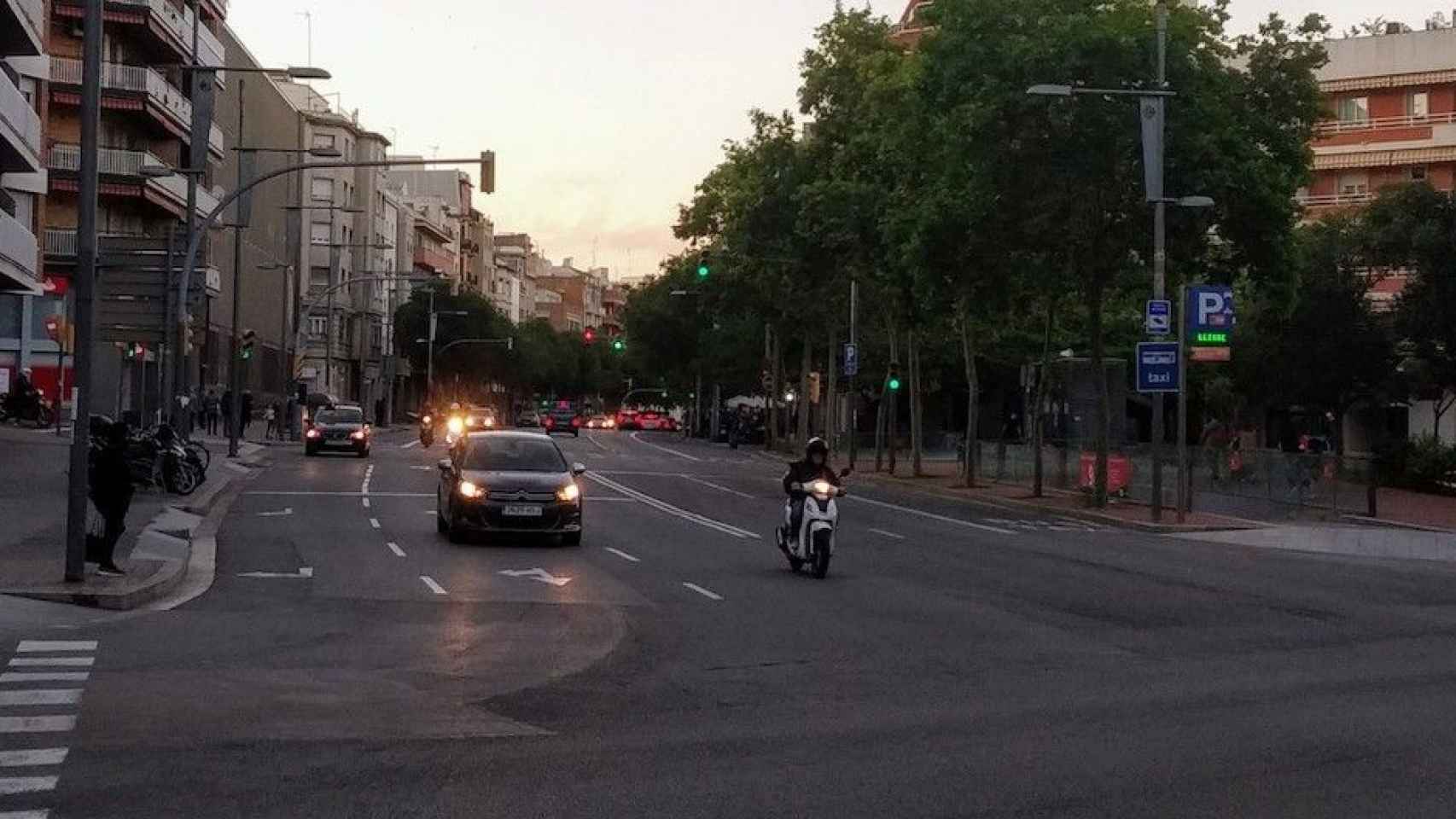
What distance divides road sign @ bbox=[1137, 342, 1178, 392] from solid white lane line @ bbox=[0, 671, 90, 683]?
88.4 ft

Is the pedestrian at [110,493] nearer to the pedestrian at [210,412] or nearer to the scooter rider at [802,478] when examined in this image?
the scooter rider at [802,478]

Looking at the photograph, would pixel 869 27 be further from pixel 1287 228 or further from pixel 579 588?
pixel 579 588

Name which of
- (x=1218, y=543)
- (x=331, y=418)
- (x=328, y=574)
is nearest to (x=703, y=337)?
(x=331, y=418)

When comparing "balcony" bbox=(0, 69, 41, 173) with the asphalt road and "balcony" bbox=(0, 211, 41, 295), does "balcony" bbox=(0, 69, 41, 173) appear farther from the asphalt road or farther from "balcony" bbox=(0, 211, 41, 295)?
the asphalt road

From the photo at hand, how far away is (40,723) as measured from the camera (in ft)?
36.7

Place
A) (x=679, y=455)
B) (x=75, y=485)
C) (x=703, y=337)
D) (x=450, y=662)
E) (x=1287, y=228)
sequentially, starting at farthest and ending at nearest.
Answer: (x=703, y=337)
(x=679, y=455)
(x=1287, y=228)
(x=75, y=485)
(x=450, y=662)

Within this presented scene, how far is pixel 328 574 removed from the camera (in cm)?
2261

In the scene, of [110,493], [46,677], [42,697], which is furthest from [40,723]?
[110,493]

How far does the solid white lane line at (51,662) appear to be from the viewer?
538 inches

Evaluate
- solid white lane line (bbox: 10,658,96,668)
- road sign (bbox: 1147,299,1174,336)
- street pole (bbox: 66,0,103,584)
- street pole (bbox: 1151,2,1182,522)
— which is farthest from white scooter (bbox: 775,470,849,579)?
A: road sign (bbox: 1147,299,1174,336)

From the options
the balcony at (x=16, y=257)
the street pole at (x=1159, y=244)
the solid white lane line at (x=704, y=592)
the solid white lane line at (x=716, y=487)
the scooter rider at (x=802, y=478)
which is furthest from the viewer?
the solid white lane line at (x=716, y=487)

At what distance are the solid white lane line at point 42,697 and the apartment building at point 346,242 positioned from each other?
106 m

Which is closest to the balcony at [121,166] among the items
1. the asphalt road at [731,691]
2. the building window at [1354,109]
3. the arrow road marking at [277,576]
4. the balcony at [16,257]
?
the balcony at [16,257]

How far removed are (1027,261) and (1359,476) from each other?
26.1ft
